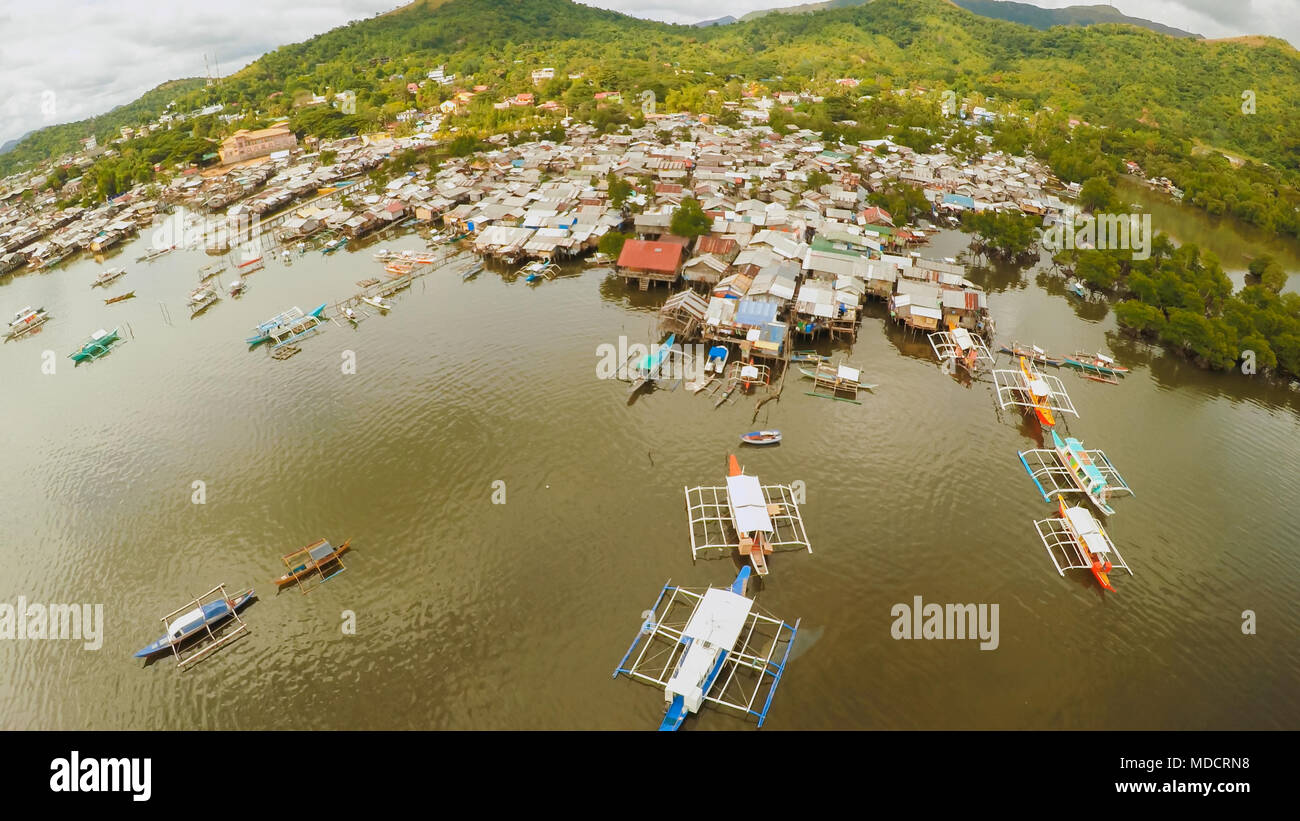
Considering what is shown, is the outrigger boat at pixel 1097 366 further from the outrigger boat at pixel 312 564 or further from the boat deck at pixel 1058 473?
the outrigger boat at pixel 312 564

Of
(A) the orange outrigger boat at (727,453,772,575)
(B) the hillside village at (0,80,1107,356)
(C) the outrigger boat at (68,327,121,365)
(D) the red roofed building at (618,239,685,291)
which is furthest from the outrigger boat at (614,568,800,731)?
(C) the outrigger boat at (68,327,121,365)

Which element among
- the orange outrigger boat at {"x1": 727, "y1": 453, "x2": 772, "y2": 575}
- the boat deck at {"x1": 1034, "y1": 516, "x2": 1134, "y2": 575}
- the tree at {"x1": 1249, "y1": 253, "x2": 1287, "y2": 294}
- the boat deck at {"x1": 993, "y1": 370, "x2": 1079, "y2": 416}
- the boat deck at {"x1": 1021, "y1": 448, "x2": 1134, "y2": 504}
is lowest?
the orange outrigger boat at {"x1": 727, "y1": 453, "x2": 772, "y2": 575}

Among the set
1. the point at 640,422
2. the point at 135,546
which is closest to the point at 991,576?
the point at 640,422

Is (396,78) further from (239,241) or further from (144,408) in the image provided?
(144,408)

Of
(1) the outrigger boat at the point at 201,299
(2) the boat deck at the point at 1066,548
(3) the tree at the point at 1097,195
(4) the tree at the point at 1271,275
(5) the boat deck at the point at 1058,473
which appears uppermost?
(3) the tree at the point at 1097,195

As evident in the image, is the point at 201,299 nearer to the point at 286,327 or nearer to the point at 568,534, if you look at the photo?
the point at 286,327

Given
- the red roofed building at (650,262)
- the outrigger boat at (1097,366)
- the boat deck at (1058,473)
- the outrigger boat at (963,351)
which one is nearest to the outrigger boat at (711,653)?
the boat deck at (1058,473)

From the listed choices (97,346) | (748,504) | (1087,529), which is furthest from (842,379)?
(97,346)

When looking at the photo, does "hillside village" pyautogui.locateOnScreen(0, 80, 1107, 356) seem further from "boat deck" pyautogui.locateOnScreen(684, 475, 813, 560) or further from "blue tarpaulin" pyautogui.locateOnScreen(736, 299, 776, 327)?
"boat deck" pyautogui.locateOnScreen(684, 475, 813, 560)
